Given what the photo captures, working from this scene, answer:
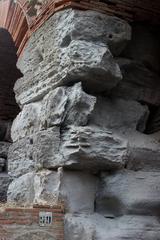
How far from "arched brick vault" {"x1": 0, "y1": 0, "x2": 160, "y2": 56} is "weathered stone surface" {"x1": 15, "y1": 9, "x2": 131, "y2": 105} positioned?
8 cm

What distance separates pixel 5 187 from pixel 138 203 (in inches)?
96.8

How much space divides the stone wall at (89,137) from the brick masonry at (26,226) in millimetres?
112

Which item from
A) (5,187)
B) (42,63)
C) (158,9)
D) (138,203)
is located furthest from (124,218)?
(5,187)

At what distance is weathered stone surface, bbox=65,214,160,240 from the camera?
3.27 metres

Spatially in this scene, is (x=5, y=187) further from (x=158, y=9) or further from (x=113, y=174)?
(x=158, y=9)

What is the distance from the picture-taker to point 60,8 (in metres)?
3.85

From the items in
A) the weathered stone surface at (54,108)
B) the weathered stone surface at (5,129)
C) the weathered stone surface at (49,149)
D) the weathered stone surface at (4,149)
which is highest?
the weathered stone surface at (54,108)

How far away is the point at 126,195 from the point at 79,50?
1.26 meters

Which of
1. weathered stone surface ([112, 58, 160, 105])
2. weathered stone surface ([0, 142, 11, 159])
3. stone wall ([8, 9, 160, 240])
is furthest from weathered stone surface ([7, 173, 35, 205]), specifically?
weathered stone surface ([0, 142, 11, 159])

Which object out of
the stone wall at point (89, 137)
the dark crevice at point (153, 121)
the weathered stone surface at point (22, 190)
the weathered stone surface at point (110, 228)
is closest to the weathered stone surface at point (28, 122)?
the stone wall at point (89, 137)

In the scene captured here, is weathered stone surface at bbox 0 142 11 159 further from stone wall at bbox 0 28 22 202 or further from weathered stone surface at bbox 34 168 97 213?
weathered stone surface at bbox 34 168 97 213

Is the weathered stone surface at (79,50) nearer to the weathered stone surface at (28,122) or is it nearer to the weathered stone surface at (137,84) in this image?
the weathered stone surface at (28,122)

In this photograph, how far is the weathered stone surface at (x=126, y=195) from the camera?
3.47 m

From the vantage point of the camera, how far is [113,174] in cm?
354
